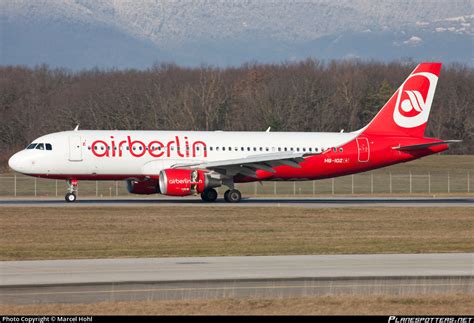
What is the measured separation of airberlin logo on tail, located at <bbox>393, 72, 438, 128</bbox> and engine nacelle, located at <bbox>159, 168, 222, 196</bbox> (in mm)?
12975

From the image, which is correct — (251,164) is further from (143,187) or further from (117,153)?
(117,153)

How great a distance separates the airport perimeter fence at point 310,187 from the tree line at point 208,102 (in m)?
12.7

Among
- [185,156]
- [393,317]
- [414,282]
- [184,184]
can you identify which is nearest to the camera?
[393,317]

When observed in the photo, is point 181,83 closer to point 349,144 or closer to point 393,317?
point 349,144

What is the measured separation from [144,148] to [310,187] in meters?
22.9

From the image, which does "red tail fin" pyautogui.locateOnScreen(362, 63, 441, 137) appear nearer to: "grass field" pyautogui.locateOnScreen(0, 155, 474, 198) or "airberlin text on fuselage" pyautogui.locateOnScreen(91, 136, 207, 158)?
"airberlin text on fuselage" pyautogui.locateOnScreen(91, 136, 207, 158)

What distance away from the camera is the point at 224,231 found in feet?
109

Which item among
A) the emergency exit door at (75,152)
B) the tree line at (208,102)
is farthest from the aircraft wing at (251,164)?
the tree line at (208,102)

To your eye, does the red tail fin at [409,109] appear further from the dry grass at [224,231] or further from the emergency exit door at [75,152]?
the emergency exit door at [75,152]

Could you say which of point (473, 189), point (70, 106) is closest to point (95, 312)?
point (473, 189)

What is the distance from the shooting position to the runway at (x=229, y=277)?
18.7 meters

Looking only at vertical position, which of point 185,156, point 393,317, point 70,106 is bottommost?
point 393,317

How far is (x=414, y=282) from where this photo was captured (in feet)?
66.7

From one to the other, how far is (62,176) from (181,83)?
78.4 m
